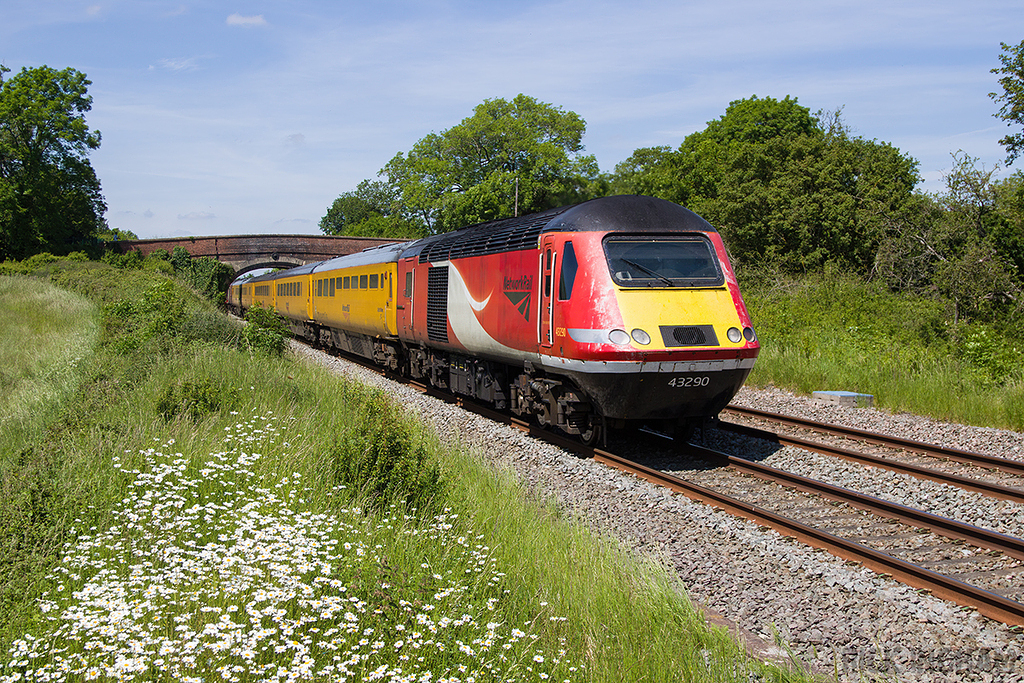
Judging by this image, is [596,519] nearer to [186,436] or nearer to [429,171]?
[186,436]

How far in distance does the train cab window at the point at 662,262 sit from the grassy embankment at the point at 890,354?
5.40 meters

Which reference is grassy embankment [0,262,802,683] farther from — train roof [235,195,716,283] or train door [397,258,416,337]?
train door [397,258,416,337]

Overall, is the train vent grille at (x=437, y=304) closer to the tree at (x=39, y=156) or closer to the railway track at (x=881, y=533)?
the railway track at (x=881, y=533)

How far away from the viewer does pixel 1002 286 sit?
1658 cm

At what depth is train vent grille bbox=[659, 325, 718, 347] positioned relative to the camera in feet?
27.5

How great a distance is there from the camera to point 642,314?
843 centimetres

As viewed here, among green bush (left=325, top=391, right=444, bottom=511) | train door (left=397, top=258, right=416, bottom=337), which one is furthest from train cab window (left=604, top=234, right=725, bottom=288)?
train door (left=397, top=258, right=416, bottom=337)

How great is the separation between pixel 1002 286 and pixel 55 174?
52564mm

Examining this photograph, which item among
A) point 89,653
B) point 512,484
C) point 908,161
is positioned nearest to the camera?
point 89,653

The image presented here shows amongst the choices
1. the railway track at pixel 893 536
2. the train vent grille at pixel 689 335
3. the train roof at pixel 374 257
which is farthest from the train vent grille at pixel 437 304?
the railway track at pixel 893 536

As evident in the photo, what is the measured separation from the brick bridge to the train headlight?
5168cm

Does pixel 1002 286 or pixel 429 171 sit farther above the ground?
pixel 429 171

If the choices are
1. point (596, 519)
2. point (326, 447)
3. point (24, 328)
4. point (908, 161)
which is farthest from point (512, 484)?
point (908, 161)

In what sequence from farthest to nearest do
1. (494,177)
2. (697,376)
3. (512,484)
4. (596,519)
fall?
(494,177) → (697,376) → (512,484) → (596,519)
